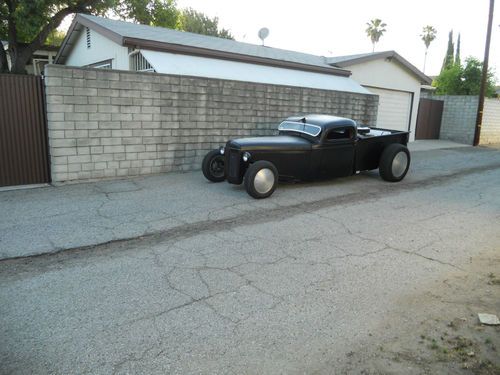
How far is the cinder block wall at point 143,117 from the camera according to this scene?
309 inches

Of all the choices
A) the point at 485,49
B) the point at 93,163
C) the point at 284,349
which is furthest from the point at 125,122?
the point at 485,49

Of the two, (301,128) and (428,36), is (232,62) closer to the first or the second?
(301,128)

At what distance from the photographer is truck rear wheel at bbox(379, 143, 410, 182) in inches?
350

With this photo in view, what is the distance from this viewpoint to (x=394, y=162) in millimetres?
9023

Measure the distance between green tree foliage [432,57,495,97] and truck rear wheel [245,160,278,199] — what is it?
18.8m

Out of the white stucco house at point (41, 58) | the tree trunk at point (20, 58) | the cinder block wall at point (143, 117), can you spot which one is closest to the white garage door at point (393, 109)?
the cinder block wall at point (143, 117)

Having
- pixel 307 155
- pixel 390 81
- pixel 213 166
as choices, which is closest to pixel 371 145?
pixel 307 155

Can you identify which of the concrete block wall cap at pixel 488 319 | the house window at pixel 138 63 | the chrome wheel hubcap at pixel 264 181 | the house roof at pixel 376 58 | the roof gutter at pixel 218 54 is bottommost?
the concrete block wall cap at pixel 488 319

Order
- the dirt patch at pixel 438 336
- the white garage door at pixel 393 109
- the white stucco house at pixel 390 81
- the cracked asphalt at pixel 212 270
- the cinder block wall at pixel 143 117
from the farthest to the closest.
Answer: the white garage door at pixel 393 109
the white stucco house at pixel 390 81
the cinder block wall at pixel 143 117
the cracked asphalt at pixel 212 270
the dirt patch at pixel 438 336

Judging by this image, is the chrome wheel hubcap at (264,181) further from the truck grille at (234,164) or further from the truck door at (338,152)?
the truck door at (338,152)

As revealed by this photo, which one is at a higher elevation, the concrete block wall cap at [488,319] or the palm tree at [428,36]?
the palm tree at [428,36]

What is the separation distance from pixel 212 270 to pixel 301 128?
4836 millimetres

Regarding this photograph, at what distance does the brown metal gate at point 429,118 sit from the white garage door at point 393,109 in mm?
1081

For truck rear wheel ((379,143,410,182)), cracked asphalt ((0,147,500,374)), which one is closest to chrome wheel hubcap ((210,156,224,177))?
cracked asphalt ((0,147,500,374))
